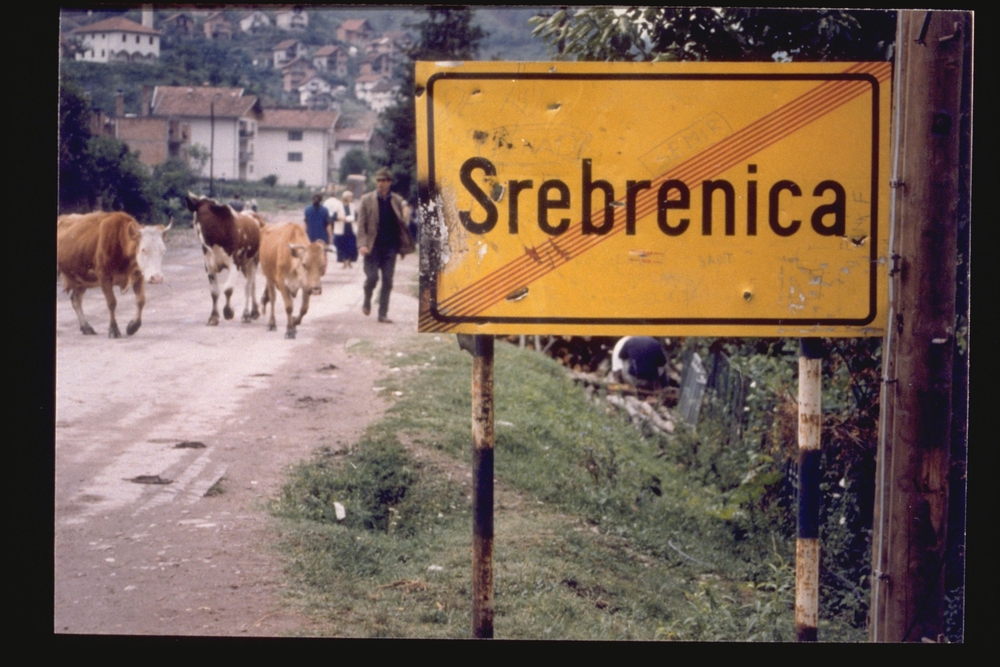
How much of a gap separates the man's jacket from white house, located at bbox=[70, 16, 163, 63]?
3.14 metres

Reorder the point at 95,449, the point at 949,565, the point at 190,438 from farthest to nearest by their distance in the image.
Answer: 1. the point at 190,438
2. the point at 95,449
3. the point at 949,565

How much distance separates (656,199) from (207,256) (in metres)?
4.67

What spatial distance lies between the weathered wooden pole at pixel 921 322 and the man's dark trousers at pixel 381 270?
20.7 feet

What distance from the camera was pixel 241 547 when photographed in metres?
5.30

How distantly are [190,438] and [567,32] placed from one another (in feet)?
10.9

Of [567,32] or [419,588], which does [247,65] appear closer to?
[567,32]

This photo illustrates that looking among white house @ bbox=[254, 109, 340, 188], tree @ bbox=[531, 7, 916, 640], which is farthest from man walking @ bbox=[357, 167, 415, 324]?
tree @ bbox=[531, 7, 916, 640]

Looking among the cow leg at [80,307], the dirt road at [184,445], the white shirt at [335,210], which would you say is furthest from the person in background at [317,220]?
the cow leg at [80,307]

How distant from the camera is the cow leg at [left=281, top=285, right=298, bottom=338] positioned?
26.7ft

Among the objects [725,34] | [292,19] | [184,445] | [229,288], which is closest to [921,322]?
[725,34]

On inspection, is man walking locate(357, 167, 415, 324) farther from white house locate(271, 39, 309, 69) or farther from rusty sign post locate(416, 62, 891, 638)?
rusty sign post locate(416, 62, 891, 638)

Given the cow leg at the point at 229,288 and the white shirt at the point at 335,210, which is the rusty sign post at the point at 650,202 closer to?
the white shirt at the point at 335,210

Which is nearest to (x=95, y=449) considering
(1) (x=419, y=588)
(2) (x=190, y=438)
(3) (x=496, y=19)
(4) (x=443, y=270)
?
(2) (x=190, y=438)

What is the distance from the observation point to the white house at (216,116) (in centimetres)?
553
